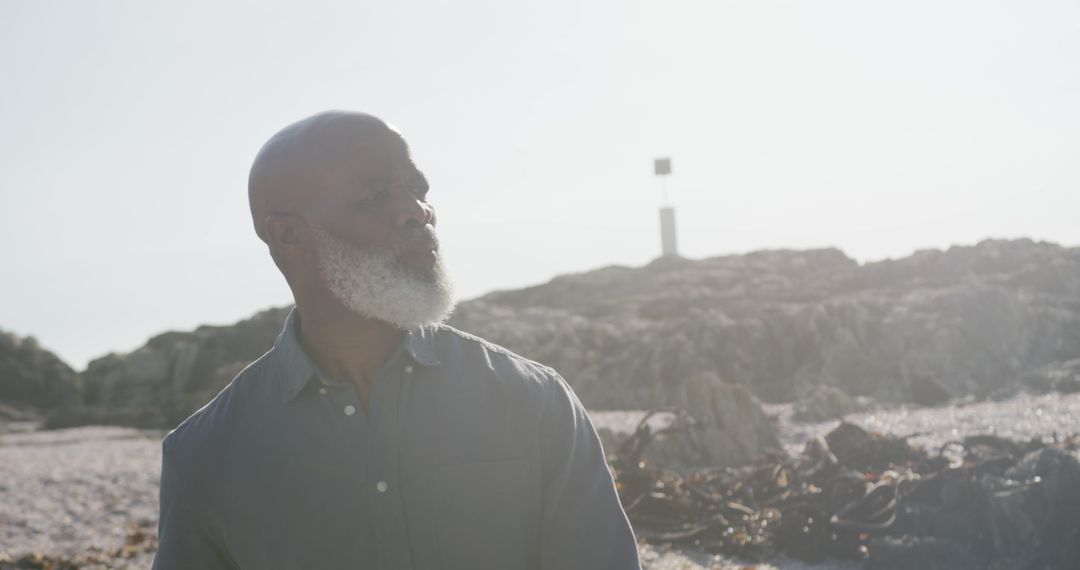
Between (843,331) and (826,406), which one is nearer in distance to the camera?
(826,406)

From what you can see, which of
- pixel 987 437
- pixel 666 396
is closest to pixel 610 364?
pixel 666 396

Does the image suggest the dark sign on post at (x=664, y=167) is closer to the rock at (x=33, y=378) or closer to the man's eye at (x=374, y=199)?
the rock at (x=33, y=378)

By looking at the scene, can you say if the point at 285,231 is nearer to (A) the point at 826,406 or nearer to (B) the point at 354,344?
(B) the point at 354,344

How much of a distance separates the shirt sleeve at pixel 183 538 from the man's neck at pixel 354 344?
42 cm

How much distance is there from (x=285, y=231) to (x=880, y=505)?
4.27 m

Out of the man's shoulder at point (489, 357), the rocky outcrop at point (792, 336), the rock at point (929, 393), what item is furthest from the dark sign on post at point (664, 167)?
the man's shoulder at point (489, 357)

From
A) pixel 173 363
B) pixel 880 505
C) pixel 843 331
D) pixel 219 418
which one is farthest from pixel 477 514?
pixel 173 363

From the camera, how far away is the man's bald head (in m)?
2.23

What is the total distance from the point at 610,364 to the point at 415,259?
15.6 m

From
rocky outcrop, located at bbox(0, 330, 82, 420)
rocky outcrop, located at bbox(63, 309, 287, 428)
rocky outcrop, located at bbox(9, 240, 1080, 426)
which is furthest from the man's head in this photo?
rocky outcrop, located at bbox(0, 330, 82, 420)

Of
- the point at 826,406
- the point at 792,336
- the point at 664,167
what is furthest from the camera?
the point at 664,167

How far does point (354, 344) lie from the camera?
231 centimetres

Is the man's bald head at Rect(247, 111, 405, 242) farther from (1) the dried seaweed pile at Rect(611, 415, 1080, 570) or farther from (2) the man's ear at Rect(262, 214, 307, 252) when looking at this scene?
(1) the dried seaweed pile at Rect(611, 415, 1080, 570)

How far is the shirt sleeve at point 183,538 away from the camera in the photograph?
7.25 ft
